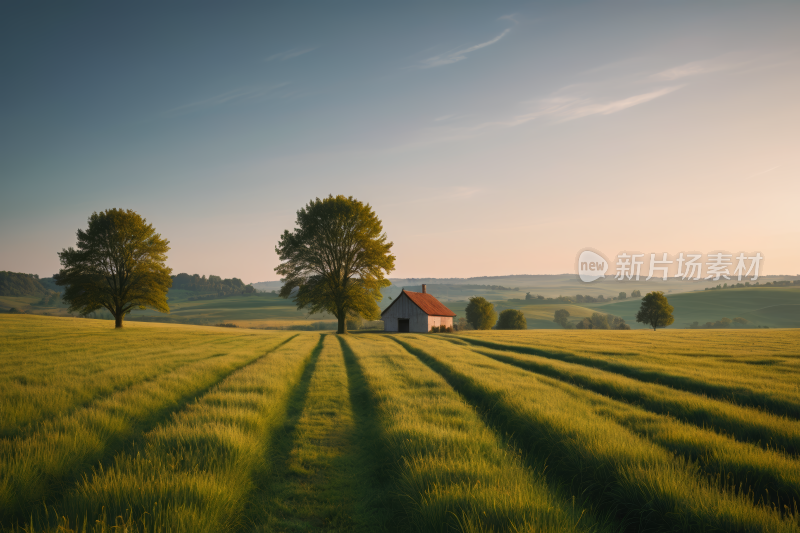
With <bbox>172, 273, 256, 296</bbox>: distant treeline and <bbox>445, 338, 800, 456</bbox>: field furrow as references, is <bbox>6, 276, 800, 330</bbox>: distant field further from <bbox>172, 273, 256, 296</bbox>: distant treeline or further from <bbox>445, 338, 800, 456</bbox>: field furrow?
<bbox>445, 338, 800, 456</bbox>: field furrow

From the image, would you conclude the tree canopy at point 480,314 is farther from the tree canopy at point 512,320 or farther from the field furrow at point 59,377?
the field furrow at point 59,377

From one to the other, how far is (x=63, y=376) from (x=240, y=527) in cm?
1135

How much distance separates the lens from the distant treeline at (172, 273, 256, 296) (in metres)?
187

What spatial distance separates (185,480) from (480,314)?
253 feet

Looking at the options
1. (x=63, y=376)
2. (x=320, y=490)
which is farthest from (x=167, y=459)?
(x=63, y=376)

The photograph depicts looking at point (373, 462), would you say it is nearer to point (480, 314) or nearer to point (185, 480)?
point (185, 480)

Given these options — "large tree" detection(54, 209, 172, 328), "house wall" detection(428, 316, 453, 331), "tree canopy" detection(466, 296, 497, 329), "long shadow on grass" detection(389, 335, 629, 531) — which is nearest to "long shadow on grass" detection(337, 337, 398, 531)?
"long shadow on grass" detection(389, 335, 629, 531)

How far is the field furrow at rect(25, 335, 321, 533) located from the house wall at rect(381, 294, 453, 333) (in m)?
45.5

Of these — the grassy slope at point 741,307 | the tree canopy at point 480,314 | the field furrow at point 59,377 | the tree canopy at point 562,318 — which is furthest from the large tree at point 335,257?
the grassy slope at point 741,307

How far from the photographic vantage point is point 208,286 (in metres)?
191

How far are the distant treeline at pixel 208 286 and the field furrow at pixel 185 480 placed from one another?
196582 millimetres

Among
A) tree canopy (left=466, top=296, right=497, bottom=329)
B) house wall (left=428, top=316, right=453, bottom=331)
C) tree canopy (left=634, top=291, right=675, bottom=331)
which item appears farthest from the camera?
tree canopy (left=466, top=296, right=497, bottom=329)

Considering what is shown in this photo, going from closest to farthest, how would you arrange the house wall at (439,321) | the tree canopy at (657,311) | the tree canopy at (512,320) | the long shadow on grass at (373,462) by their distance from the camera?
the long shadow on grass at (373,462) → the house wall at (439,321) → the tree canopy at (657,311) → the tree canopy at (512,320)

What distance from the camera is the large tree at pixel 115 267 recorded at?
3509 cm
